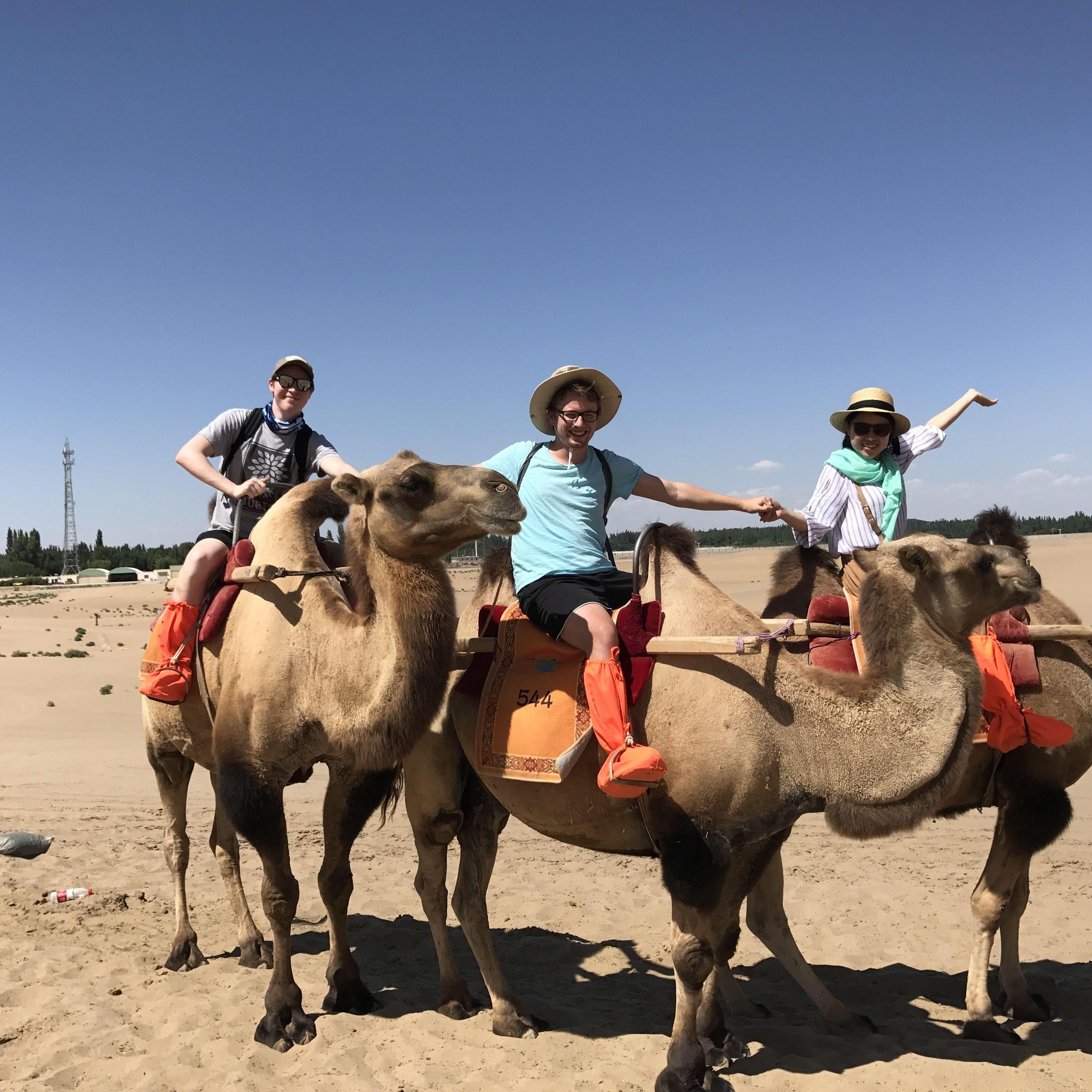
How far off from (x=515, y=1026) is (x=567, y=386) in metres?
3.33

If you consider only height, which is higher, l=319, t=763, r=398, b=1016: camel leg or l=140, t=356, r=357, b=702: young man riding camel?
l=140, t=356, r=357, b=702: young man riding camel

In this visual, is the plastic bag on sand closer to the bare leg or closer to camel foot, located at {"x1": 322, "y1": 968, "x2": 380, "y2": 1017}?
the bare leg

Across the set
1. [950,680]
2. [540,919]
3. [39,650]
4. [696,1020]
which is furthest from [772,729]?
[39,650]

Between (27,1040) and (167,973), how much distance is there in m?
1.10

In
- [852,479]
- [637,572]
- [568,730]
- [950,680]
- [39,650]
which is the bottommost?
[39,650]

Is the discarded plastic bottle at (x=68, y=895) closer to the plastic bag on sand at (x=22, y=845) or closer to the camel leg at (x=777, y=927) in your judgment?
the plastic bag on sand at (x=22, y=845)

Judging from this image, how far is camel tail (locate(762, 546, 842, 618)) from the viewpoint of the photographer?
5258 millimetres

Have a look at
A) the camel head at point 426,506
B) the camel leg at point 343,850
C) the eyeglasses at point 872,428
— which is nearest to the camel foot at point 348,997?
the camel leg at point 343,850

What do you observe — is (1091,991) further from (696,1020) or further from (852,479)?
(852,479)

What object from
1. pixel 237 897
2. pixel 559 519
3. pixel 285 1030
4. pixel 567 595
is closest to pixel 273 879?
pixel 285 1030

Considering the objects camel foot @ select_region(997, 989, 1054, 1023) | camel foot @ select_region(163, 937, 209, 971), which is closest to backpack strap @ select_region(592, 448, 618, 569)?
camel foot @ select_region(997, 989, 1054, 1023)

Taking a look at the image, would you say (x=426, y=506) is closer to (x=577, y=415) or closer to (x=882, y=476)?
(x=577, y=415)

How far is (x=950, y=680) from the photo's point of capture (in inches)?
154

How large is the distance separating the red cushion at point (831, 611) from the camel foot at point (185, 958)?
4.43m
